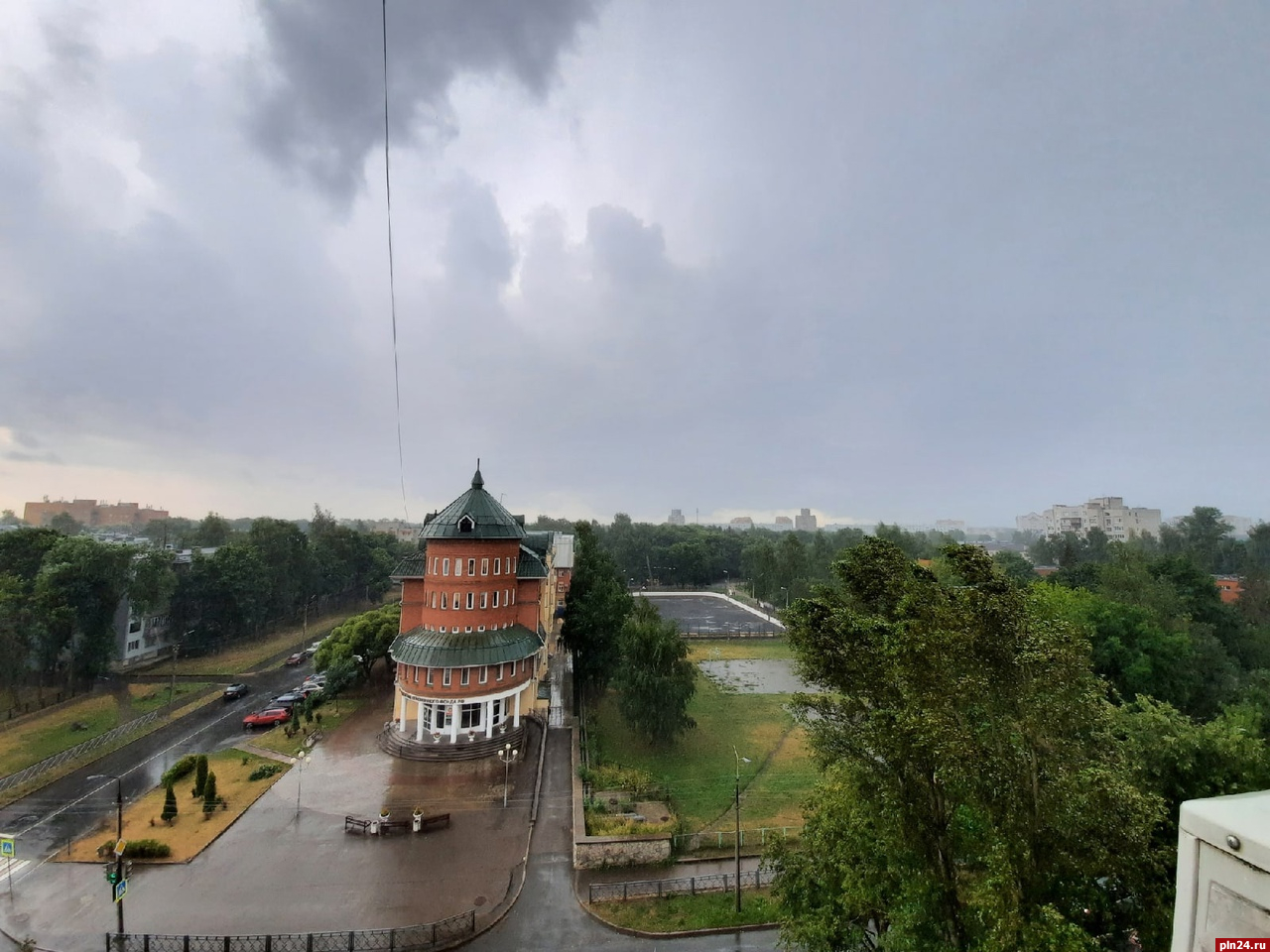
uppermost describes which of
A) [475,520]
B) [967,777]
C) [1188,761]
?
[475,520]

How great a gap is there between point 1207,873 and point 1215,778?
11809 mm

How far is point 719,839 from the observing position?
2098cm

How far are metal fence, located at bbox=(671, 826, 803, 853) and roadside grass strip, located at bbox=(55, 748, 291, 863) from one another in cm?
1669

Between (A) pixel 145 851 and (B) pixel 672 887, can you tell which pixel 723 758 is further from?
(A) pixel 145 851

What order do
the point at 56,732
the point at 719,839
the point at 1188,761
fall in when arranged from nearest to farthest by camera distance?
the point at 1188,761 < the point at 719,839 < the point at 56,732

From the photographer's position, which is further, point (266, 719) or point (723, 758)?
point (266, 719)

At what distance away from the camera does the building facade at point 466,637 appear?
29.3 metres

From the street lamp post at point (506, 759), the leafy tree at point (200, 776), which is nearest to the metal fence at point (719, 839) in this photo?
the street lamp post at point (506, 759)

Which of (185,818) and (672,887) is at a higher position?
(185,818)

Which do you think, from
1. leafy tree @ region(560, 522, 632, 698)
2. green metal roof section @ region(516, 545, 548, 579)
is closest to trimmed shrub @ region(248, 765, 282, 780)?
green metal roof section @ region(516, 545, 548, 579)

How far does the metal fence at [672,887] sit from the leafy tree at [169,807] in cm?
1662

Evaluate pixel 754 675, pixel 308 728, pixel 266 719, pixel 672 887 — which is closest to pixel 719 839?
pixel 672 887

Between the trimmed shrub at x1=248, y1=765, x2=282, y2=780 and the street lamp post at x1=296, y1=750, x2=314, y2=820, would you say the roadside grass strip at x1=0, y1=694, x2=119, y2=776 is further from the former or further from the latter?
the street lamp post at x1=296, y1=750, x2=314, y2=820

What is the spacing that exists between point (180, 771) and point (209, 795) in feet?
6.36
